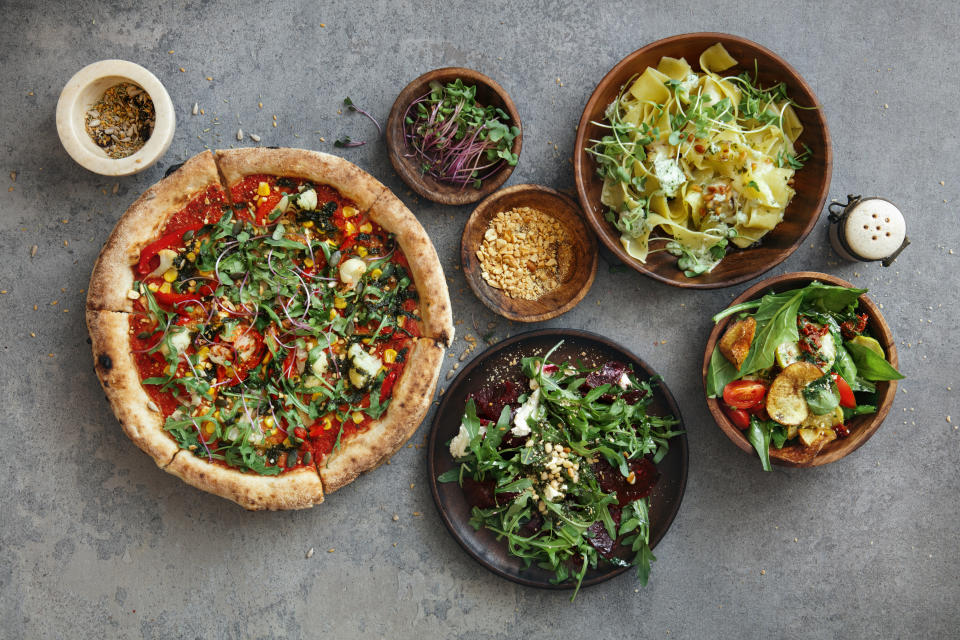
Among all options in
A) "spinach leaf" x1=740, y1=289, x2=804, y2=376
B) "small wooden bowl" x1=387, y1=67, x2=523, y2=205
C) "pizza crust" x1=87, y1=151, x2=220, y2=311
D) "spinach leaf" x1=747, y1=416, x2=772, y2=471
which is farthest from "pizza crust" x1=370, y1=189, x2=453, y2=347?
"spinach leaf" x1=747, y1=416, x2=772, y2=471

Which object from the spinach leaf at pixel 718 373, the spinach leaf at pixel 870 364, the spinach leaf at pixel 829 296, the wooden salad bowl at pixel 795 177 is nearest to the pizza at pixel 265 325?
the wooden salad bowl at pixel 795 177

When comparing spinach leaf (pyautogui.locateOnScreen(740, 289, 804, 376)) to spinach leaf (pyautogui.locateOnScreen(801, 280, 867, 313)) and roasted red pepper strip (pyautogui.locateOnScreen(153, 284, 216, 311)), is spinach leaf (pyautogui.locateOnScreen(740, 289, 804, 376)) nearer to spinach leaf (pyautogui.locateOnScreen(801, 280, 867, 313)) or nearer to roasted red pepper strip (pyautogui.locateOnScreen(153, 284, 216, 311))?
spinach leaf (pyautogui.locateOnScreen(801, 280, 867, 313))

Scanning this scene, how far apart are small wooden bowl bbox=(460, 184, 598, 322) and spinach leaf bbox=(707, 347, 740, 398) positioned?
72 cm

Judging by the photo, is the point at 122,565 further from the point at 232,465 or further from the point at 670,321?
the point at 670,321

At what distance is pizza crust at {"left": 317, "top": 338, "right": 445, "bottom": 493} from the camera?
9.69ft

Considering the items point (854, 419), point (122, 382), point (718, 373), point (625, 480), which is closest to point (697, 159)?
point (718, 373)

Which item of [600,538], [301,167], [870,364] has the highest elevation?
[301,167]

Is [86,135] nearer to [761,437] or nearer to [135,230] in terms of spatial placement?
[135,230]

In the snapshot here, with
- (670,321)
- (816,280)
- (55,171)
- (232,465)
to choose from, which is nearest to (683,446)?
(670,321)

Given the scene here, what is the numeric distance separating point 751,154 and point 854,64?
0.98m

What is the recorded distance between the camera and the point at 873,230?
3133mm

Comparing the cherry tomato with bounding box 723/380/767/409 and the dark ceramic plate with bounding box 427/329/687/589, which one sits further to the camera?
the dark ceramic plate with bounding box 427/329/687/589

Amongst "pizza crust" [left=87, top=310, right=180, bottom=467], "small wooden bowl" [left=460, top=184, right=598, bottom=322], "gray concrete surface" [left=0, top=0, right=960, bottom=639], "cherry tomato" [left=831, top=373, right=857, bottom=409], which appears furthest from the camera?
"gray concrete surface" [left=0, top=0, right=960, bottom=639]

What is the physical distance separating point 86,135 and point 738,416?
3.41 meters
